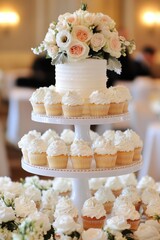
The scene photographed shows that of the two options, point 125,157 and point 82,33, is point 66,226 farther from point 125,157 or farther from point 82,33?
point 82,33

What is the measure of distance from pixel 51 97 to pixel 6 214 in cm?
60

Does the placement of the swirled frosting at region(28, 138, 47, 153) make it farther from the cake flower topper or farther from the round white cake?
the cake flower topper

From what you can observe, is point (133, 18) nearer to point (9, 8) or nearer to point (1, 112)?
point (9, 8)

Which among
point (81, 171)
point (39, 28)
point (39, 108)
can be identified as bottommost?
point (81, 171)

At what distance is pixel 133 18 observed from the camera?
49.7ft

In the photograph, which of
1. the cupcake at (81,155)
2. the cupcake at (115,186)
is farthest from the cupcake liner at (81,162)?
the cupcake at (115,186)

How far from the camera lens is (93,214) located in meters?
2.89

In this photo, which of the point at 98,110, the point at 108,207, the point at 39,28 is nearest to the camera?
the point at 98,110

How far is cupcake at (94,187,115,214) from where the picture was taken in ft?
10.4

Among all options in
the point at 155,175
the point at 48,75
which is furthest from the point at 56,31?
the point at 48,75

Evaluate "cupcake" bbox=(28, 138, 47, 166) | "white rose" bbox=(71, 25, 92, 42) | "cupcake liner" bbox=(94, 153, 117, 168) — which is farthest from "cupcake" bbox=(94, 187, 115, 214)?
"white rose" bbox=(71, 25, 92, 42)

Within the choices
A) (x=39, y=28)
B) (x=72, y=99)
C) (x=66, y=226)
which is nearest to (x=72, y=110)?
(x=72, y=99)

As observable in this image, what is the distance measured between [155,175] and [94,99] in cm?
354

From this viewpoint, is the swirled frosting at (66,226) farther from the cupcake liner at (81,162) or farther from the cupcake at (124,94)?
the cupcake at (124,94)
